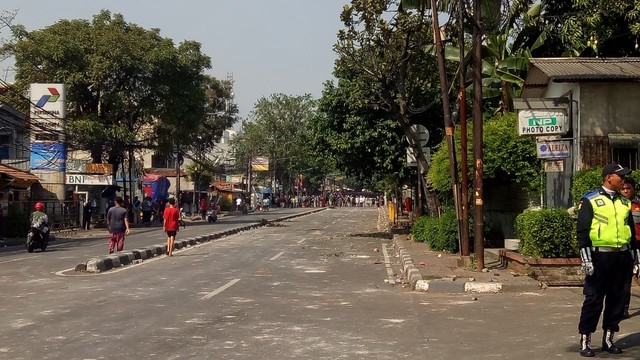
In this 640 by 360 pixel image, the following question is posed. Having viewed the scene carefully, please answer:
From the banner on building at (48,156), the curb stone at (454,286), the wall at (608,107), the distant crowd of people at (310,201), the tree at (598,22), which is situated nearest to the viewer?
the curb stone at (454,286)

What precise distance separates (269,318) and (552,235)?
6.42m

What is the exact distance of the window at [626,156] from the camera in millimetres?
15727

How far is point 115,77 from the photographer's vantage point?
42.4 metres

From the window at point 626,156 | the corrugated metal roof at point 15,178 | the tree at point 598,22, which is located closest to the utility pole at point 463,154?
the window at point 626,156

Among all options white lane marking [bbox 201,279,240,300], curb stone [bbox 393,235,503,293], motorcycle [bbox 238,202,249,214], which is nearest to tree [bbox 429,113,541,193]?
curb stone [bbox 393,235,503,293]

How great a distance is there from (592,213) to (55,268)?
14.3 meters

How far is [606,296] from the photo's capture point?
758 centimetres

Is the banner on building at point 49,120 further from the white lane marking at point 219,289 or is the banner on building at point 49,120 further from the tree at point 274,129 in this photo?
the tree at point 274,129

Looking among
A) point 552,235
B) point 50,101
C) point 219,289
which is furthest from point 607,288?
point 50,101

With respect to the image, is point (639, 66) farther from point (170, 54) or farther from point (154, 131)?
point (154, 131)

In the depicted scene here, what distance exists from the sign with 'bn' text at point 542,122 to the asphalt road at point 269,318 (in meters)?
3.49

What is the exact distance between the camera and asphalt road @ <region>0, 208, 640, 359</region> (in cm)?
801

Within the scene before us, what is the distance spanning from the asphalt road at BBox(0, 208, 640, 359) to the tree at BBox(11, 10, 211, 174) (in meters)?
25.3

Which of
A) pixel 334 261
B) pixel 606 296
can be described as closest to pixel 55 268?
pixel 334 261
